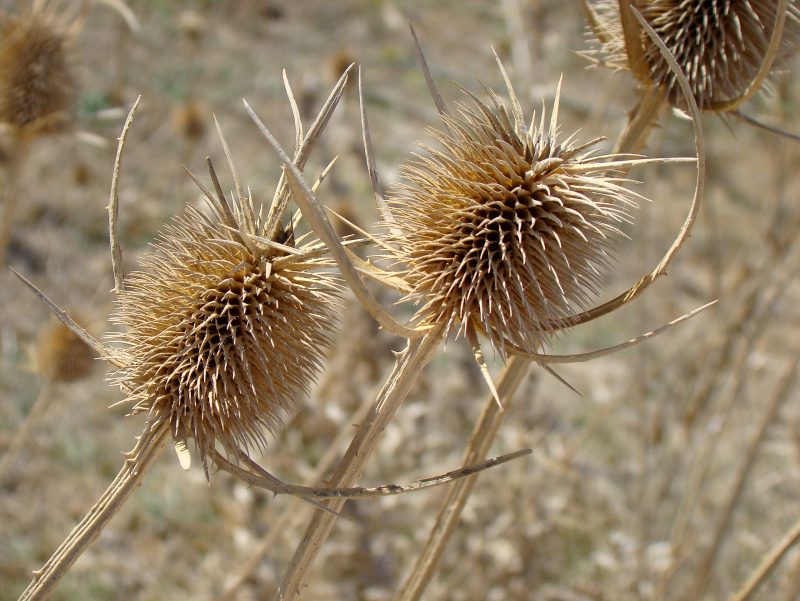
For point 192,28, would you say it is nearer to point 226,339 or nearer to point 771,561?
point 226,339

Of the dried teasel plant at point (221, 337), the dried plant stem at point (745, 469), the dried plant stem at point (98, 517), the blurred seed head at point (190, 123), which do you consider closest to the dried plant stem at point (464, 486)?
the dried teasel plant at point (221, 337)

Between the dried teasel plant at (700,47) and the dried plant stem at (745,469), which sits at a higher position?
the dried teasel plant at (700,47)

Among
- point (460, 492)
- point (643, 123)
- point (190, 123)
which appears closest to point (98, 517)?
point (460, 492)

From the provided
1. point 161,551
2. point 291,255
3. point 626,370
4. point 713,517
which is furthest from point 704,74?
point 626,370

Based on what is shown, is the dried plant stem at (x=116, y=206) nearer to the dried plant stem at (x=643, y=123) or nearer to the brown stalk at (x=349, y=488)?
the brown stalk at (x=349, y=488)

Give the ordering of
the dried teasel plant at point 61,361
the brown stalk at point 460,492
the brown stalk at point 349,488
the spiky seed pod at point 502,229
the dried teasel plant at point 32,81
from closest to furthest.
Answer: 1. the brown stalk at point 349,488
2. the spiky seed pod at point 502,229
3. the brown stalk at point 460,492
4. the dried teasel plant at point 32,81
5. the dried teasel plant at point 61,361

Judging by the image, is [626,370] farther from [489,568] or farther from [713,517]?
[489,568]
